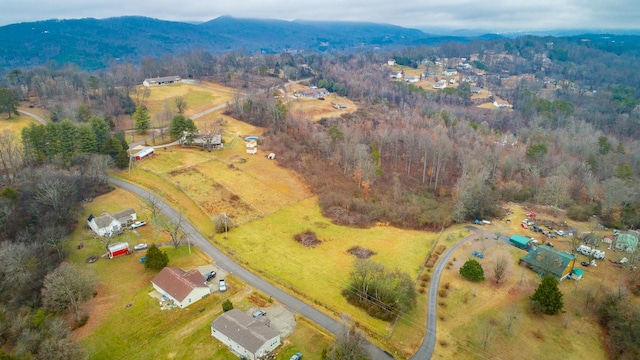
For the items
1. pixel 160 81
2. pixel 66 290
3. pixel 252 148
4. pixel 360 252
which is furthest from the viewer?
pixel 160 81

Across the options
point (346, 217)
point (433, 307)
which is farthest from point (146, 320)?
point (346, 217)

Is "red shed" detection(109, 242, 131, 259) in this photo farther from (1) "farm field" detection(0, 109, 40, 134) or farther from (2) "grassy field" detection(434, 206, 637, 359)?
(1) "farm field" detection(0, 109, 40, 134)

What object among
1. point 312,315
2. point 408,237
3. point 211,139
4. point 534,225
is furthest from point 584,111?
point 312,315

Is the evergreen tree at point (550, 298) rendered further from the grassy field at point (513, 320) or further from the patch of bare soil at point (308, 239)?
the patch of bare soil at point (308, 239)

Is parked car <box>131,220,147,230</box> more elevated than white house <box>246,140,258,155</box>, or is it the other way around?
white house <box>246,140,258,155</box>

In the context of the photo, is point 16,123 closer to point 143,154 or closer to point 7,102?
point 7,102

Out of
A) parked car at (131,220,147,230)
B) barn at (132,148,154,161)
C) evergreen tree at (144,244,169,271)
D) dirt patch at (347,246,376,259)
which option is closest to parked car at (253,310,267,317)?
evergreen tree at (144,244,169,271)
